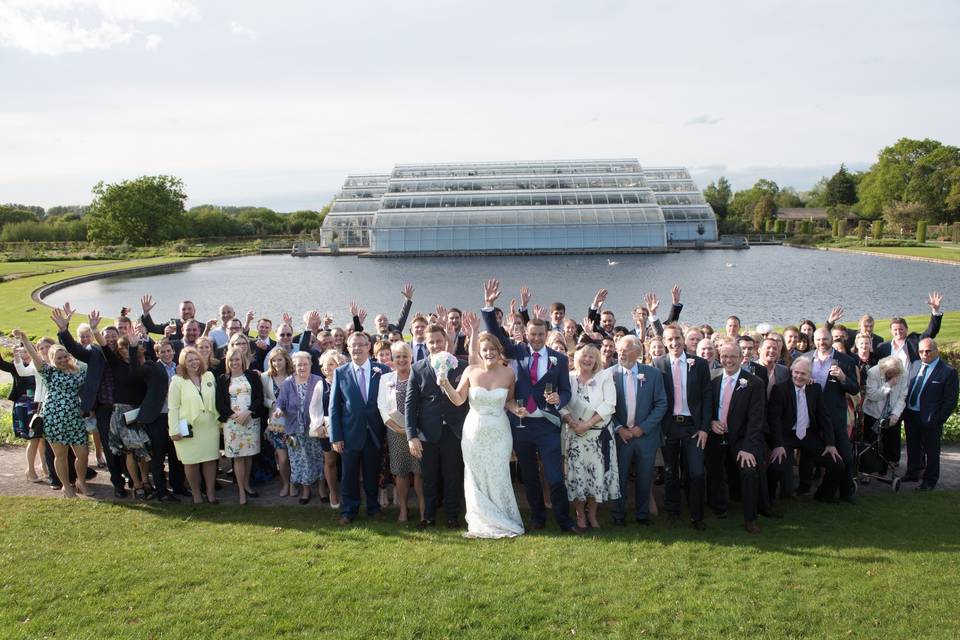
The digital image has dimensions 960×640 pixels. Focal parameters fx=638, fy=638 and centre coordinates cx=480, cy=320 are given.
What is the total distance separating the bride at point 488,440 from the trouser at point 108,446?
3955 mm

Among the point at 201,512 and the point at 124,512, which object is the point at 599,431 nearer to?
the point at 201,512

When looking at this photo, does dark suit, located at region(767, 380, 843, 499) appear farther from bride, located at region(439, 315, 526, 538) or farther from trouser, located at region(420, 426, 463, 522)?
trouser, located at region(420, 426, 463, 522)

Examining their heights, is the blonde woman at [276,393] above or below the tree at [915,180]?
below

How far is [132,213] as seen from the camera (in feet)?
226

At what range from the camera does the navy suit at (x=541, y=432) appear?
5.97m

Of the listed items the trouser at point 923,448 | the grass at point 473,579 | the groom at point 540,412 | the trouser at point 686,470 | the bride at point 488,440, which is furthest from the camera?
the trouser at point 923,448

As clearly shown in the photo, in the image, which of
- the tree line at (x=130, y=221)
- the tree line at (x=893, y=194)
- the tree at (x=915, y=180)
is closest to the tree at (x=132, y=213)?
the tree line at (x=130, y=221)

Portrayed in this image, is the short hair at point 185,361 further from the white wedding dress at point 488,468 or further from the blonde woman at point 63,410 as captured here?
the white wedding dress at point 488,468

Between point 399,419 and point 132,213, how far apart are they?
73.5m

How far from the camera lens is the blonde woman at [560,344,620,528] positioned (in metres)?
6.01

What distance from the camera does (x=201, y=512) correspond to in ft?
22.0

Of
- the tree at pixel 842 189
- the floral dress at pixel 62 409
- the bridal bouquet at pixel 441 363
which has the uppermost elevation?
the tree at pixel 842 189

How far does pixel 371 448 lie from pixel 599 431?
2289mm

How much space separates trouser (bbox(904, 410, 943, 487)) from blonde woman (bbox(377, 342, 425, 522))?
562cm
